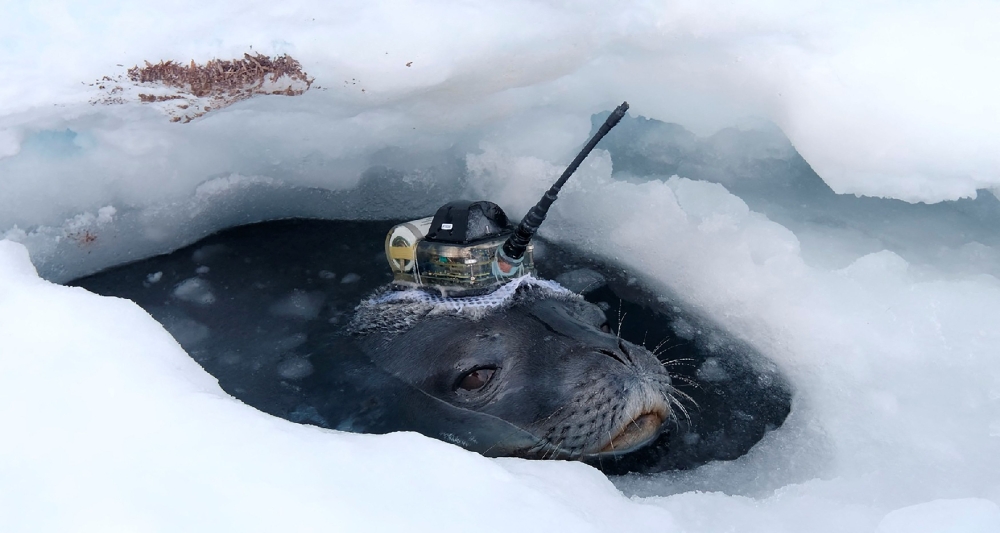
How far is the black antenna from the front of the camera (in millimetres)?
3498

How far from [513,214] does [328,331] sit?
174 centimetres

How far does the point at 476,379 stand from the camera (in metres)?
3.32

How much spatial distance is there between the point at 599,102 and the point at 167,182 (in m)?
2.84

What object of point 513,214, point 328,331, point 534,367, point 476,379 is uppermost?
point 534,367

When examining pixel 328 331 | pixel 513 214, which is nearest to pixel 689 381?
pixel 513 214

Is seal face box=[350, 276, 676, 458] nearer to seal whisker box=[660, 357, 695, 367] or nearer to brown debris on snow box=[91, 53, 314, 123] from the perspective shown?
seal whisker box=[660, 357, 695, 367]

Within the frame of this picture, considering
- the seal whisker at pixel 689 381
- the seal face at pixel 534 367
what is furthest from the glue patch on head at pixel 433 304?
the seal whisker at pixel 689 381

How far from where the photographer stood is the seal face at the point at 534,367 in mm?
3119

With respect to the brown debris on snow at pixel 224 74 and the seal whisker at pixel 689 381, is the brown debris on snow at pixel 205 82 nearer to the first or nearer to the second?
the brown debris on snow at pixel 224 74

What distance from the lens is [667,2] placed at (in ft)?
13.3

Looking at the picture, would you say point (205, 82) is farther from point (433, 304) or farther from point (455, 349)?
point (455, 349)

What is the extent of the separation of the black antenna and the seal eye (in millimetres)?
694

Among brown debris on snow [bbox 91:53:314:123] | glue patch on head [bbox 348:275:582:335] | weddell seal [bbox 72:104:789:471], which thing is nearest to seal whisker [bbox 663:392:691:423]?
weddell seal [bbox 72:104:789:471]

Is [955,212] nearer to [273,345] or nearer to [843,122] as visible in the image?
[843,122]
